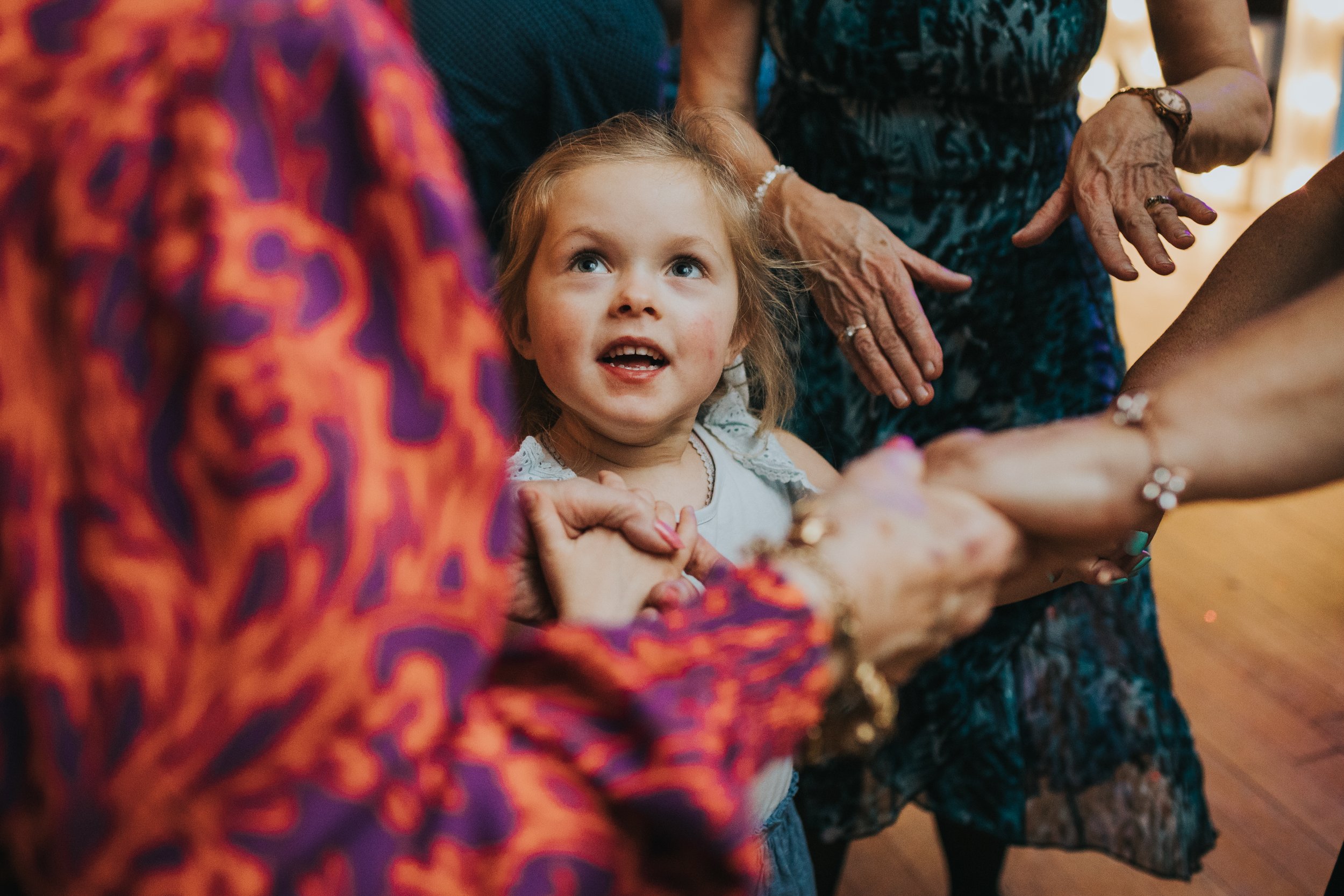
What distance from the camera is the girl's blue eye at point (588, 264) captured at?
113 cm

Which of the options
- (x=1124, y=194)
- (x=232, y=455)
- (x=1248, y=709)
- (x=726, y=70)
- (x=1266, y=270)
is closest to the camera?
(x=232, y=455)

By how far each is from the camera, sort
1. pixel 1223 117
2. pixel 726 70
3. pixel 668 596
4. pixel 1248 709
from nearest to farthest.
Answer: pixel 668 596 < pixel 1223 117 < pixel 726 70 < pixel 1248 709

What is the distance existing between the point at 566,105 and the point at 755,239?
532mm

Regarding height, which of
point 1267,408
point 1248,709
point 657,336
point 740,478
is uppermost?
point 1267,408

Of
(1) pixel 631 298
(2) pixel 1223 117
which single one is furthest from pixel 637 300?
(2) pixel 1223 117

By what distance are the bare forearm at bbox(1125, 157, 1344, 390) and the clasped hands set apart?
0.88 ft

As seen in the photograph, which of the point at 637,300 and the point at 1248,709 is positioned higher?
the point at 637,300

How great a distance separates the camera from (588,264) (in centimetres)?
114

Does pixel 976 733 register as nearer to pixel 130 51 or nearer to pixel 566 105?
pixel 566 105

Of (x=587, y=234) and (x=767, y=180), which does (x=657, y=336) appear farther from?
(x=767, y=180)

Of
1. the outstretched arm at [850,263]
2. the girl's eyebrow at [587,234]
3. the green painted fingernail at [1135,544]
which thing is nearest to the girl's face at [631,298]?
the girl's eyebrow at [587,234]

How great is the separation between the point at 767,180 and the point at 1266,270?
57cm

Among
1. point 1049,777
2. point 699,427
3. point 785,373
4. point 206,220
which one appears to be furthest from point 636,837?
point 1049,777

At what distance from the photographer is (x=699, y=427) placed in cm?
132
